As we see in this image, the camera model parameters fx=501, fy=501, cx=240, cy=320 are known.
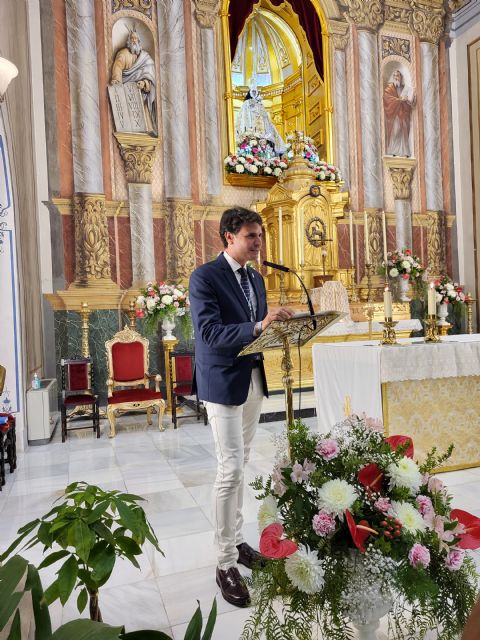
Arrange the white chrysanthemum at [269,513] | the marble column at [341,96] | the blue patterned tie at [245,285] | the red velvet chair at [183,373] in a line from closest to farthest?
the white chrysanthemum at [269,513]
the blue patterned tie at [245,285]
the red velvet chair at [183,373]
the marble column at [341,96]

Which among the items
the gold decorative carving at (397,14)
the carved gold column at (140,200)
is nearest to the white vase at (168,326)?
the carved gold column at (140,200)


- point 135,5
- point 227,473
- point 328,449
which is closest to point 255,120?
point 135,5

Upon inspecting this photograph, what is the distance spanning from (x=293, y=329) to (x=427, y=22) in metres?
11.3

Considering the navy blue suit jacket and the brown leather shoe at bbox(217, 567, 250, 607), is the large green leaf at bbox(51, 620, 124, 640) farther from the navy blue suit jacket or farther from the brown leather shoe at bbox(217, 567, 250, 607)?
the brown leather shoe at bbox(217, 567, 250, 607)

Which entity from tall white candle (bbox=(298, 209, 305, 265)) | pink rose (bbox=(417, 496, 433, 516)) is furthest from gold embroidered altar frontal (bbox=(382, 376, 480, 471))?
tall white candle (bbox=(298, 209, 305, 265))

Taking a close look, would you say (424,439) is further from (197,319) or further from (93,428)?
(93,428)

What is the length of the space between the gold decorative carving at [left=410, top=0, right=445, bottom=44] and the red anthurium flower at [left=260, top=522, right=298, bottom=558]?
462 inches

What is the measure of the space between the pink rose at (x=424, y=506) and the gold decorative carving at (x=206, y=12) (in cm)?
950

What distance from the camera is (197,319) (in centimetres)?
241

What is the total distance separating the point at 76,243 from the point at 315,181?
4325 mm

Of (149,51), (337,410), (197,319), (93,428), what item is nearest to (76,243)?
(93,428)

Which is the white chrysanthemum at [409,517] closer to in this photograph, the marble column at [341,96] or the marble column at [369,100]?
the marble column at [341,96]

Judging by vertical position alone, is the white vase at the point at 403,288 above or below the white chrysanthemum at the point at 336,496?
above

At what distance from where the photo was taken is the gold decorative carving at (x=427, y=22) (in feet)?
34.4
